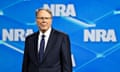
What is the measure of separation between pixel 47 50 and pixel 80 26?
132 centimetres

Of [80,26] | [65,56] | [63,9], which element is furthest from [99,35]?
[65,56]

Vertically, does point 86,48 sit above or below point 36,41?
below

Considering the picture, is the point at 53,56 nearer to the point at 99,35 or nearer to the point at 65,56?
the point at 65,56

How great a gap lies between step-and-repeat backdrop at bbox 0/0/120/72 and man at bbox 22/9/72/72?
1217 mm

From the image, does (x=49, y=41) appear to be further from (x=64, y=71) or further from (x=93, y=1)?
(x=93, y=1)

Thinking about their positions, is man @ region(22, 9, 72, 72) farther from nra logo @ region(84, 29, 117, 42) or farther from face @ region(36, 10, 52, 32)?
nra logo @ region(84, 29, 117, 42)

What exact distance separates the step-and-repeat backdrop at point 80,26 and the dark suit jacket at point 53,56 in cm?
123

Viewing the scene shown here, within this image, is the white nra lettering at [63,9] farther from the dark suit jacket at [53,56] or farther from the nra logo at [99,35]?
the dark suit jacket at [53,56]

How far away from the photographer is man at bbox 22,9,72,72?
2.39m

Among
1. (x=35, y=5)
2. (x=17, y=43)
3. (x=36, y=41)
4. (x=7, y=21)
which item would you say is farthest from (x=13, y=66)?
(x=36, y=41)

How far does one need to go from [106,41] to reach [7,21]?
46.3 inches

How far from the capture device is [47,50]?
94.7 inches

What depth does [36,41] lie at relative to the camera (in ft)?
8.12

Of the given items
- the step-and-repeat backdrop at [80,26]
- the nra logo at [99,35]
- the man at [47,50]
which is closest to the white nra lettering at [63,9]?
the step-and-repeat backdrop at [80,26]
